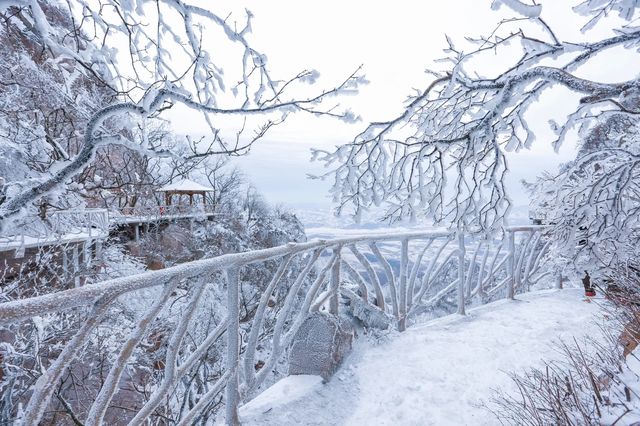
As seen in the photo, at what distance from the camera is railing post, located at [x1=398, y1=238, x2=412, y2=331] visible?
4.54 m

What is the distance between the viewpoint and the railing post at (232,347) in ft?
7.31

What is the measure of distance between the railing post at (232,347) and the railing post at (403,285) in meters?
2.80

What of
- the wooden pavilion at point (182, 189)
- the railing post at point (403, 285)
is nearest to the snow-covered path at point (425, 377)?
the railing post at point (403, 285)

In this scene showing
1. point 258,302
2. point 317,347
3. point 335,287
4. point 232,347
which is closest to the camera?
point 232,347

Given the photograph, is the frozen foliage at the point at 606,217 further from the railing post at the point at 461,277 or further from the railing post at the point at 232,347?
the railing post at the point at 232,347

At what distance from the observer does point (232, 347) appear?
A: 2.27 metres

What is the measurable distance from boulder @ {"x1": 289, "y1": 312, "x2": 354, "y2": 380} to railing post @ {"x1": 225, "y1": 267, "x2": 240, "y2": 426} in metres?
0.94

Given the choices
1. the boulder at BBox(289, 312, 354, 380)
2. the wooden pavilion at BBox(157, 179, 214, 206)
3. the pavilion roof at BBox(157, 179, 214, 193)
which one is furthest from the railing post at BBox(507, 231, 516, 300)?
the pavilion roof at BBox(157, 179, 214, 193)

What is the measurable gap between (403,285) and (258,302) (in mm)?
1999

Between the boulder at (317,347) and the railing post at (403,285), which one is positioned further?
the railing post at (403,285)

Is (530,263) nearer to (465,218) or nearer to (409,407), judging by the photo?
(465,218)

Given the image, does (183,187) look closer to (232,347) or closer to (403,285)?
(403,285)

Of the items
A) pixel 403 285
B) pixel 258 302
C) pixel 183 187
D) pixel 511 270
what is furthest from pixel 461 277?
pixel 183 187

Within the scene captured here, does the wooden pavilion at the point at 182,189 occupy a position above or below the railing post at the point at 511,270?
above
